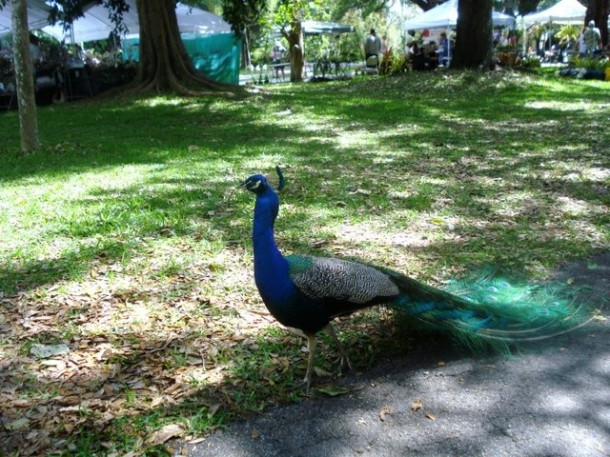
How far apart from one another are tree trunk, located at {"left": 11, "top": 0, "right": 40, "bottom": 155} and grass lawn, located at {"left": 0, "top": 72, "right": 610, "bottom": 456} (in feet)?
1.34

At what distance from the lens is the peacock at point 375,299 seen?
3.09 metres

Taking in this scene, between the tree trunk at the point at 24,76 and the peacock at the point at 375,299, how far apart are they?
735 centimetres

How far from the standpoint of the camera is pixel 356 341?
3.76 meters

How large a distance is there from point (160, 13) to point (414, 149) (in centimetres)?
942

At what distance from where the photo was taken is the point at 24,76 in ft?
30.3

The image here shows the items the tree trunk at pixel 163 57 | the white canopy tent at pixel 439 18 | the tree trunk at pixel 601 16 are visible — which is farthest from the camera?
→ the tree trunk at pixel 601 16

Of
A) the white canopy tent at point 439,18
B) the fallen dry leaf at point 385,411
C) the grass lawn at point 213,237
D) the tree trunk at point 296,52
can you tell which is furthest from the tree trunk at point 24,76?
the white canopy tent at point 439,18

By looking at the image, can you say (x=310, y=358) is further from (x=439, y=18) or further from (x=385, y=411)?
(x=439, y=18)

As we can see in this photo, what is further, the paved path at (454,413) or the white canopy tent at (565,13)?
the white canopy tent at (565,13)

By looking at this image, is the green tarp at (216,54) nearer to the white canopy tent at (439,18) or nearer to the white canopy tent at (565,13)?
the white canopy tent at (439,18)

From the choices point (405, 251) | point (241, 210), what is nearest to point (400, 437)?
point (405, 251)

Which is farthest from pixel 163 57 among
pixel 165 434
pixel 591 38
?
pixel 591 38

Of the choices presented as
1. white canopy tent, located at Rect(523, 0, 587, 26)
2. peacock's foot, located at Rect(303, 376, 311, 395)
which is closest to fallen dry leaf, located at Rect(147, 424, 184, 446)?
peacock's foot, located at Rect(303, 376, 311, 395)

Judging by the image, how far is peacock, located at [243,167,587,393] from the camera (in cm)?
309
